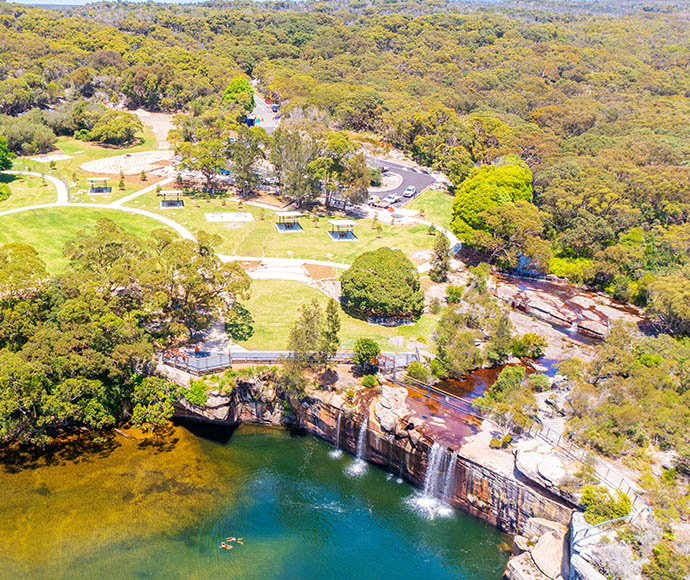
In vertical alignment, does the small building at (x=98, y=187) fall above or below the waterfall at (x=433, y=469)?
above

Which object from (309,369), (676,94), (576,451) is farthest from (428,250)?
(676,94)

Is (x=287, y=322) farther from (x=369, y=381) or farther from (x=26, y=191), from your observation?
(x=26, y=191)

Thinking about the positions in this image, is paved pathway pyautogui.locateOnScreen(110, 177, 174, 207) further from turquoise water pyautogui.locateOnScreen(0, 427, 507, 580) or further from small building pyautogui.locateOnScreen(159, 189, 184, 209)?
turquoise water pyautogui.locateOnScreen(0, 427, 507, 580)

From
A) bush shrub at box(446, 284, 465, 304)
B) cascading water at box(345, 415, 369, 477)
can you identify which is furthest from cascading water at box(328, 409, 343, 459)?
bush shrub at box(446, 284, 465, 304)

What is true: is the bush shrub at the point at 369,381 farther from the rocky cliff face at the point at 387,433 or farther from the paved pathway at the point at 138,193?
the paved pathway at the point at 138,193

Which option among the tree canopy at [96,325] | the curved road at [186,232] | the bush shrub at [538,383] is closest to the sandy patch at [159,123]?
the curved road at [186,232]

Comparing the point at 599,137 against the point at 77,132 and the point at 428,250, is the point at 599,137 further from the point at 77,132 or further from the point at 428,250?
the point at 77,132
